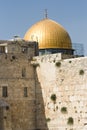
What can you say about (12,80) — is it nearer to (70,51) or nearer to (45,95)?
(45,95)

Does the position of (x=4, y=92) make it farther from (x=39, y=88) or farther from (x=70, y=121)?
(x=70, y=121)

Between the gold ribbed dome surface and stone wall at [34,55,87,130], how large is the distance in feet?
7.77

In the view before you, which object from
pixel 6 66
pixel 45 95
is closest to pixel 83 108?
pixel 45 95

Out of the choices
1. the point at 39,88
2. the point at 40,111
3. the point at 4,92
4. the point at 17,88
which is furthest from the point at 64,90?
the point at 4,92

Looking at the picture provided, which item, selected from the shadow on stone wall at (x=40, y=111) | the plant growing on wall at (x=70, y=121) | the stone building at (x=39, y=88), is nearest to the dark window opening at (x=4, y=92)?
the stone building at (x=39, y=88)

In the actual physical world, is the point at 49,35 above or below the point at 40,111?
above

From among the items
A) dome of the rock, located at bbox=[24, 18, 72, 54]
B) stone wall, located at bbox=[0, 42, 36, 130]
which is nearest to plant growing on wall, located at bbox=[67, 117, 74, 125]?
stone wall, located at bbox=[0, 42, 36, 130]

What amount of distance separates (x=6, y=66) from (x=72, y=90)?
15.4 ft

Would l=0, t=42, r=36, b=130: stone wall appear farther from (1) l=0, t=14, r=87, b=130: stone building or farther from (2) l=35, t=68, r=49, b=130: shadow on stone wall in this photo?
(2) l=35, t=68, r=49, b=130: shadow on stone wall

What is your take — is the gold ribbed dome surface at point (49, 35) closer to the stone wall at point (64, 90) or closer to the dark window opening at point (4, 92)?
the stone wall at point (64, 90)

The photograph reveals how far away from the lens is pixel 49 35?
1330 inches

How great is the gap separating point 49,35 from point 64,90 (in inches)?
204

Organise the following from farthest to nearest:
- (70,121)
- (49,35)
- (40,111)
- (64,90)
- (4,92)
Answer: (49,35) < (40,111) < (4,92) < (64,90) < (70,121)

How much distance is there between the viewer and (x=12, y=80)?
31250mm
